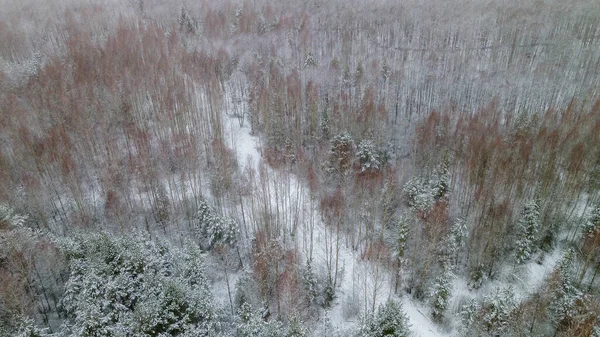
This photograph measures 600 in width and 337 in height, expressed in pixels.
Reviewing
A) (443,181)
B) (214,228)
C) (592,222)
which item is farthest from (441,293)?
(214,228)

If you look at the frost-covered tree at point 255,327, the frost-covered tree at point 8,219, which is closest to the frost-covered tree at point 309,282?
the frost-covered tree at point 255,327

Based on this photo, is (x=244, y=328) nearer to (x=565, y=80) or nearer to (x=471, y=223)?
(x=471, y=223)

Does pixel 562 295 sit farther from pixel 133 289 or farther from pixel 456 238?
pixel 133 289

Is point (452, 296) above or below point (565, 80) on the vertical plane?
below

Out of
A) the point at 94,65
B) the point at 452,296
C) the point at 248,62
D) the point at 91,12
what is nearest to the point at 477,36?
the point at 248,62

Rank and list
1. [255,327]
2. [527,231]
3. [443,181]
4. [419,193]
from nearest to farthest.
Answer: [255,327] < [527,231] < [419,193] < [443,181]
